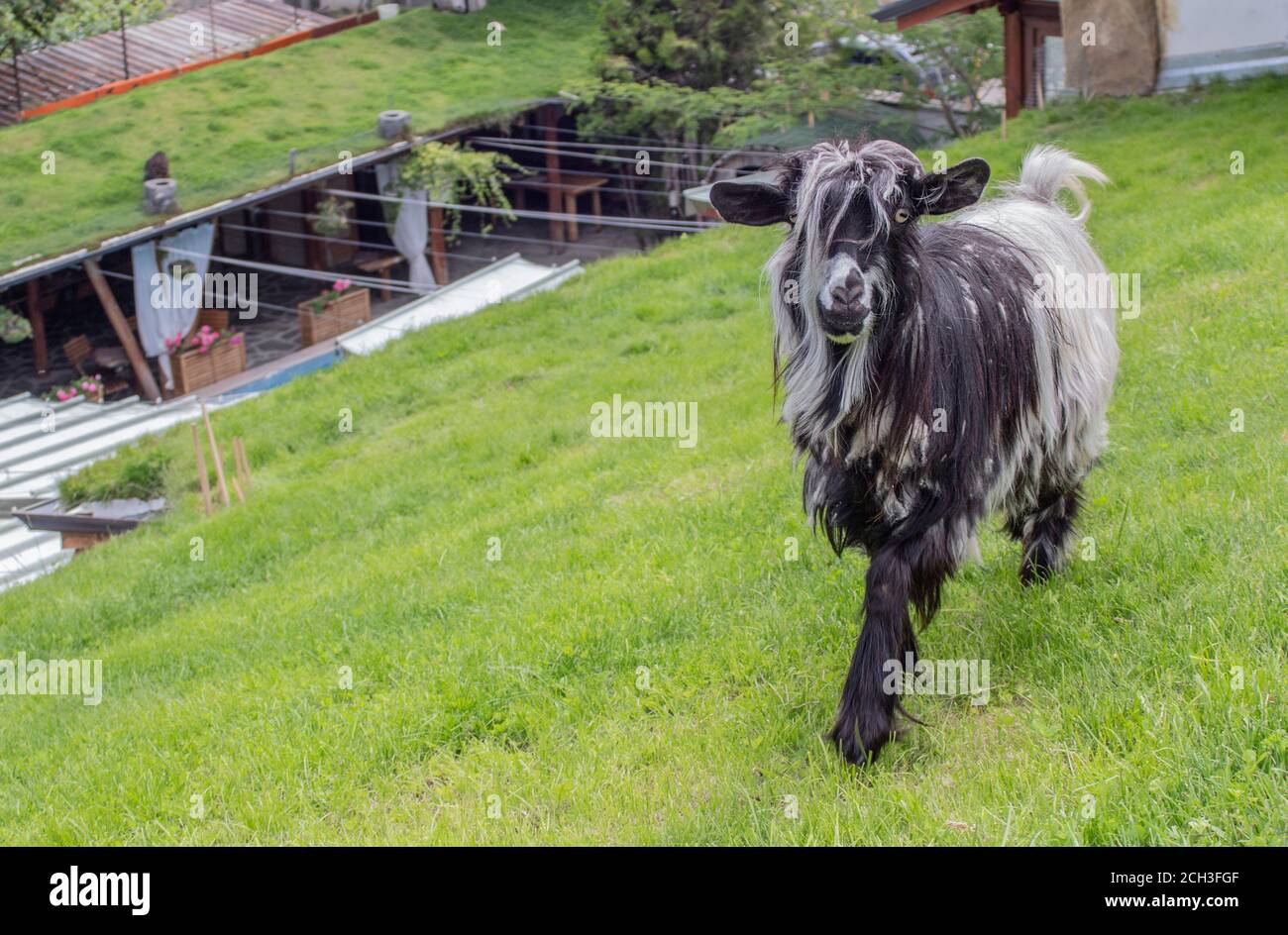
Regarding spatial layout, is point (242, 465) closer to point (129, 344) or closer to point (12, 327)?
point (12, 327)

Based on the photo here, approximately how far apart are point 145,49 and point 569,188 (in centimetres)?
1263

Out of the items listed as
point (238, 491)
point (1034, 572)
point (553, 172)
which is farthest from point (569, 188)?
point (1034, 572)

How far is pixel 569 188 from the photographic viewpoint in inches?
1313

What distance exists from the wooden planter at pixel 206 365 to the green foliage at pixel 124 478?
30.0 ft

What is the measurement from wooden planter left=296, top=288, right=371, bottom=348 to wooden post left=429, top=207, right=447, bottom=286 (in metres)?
2.74

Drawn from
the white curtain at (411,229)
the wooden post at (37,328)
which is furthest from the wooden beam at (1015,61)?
the wooden post at (37,328)

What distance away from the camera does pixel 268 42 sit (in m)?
36.2

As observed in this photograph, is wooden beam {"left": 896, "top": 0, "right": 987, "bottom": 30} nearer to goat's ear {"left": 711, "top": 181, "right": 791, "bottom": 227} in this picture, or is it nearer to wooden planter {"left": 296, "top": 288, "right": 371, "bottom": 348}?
wooden planter {"left": 296, "top": 288, "right": 371, "bottom": 348}

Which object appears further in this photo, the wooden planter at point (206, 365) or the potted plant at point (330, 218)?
the potted plant at point (330, 218)

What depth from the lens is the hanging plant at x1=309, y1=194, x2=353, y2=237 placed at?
2877 cm

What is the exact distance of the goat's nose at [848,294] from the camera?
4.80m

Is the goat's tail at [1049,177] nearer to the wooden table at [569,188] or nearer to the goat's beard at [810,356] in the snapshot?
the goat's beard at [810,356]
